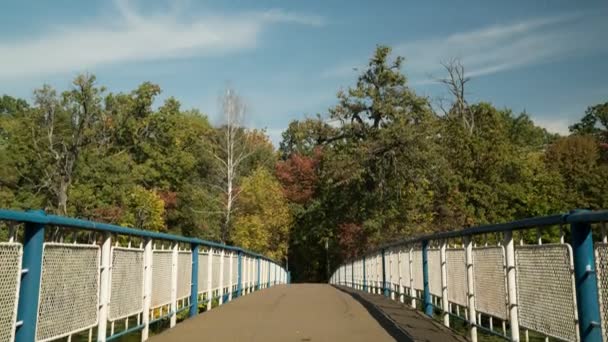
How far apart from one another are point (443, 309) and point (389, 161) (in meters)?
33.2

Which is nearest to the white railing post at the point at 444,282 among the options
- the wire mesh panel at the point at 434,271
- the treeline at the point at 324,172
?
the wire mesh panel at the point at 434,271

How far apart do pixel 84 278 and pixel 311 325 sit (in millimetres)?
4078

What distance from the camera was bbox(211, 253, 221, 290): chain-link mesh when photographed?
11.5 m

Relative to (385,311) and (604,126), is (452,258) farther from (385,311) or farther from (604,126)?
(604,126)

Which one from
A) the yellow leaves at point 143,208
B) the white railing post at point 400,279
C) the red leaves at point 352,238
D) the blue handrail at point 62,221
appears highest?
the yellow leaves at point 143,208

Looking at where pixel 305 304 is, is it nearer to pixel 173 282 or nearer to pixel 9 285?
pixel 173 282

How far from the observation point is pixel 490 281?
5.93 m

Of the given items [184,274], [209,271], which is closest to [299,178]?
[209,271]

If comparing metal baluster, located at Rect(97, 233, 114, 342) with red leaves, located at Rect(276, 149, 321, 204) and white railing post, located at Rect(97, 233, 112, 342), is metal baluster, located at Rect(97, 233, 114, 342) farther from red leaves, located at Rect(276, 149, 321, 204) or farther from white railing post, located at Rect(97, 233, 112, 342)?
red leaves, located at Rect(276, 149, 321, 204)

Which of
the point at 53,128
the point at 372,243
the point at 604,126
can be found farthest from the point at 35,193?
the point at 604,126

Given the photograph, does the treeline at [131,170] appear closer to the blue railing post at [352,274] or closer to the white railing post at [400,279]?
the blue railing post at [352,274]

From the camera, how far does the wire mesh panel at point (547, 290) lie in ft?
13.2

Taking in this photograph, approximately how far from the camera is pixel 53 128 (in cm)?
4419

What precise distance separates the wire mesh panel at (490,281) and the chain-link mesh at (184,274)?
4.35 meters
